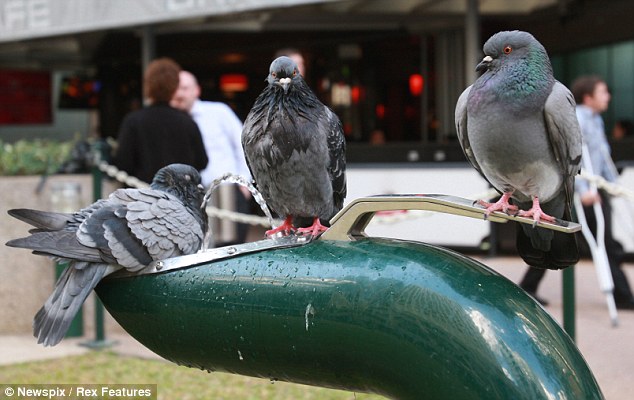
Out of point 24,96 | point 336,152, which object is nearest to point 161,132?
point 336,152

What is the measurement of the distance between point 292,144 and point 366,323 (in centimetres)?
70

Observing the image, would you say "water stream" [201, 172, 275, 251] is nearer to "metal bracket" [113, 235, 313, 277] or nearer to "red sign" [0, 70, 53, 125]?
"metal bracket" [113, 235, 313, 277]

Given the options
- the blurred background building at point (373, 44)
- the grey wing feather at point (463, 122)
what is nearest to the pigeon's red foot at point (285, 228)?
the grey wing feather at point (463, 122)

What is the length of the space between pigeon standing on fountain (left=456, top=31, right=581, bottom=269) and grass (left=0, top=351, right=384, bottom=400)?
322 centimetres

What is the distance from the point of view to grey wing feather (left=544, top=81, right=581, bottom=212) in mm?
2127

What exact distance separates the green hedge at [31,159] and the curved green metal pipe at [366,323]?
5.52m

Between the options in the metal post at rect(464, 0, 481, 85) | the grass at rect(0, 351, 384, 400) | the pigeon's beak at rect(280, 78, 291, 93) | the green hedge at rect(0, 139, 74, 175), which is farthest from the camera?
the metal post at rect(464, 0, 481, 85)

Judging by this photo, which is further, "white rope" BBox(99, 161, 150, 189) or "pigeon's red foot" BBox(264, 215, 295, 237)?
"white rope" BBox(99, 161, 150, 189)

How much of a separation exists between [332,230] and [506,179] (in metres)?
0.47

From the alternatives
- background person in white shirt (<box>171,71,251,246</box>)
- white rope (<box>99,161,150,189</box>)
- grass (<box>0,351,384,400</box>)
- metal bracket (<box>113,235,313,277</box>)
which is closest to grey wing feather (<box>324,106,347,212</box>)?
metal bracket (<box>113,235,313,277</box>)

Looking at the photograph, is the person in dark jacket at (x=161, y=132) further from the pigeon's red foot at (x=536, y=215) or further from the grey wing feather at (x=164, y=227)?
the pigeon's red foot at (x=536, y=215)

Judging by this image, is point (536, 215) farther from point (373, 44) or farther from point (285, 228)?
point (373, 44)

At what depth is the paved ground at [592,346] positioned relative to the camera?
5598 mm

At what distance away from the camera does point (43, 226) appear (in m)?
2.41
